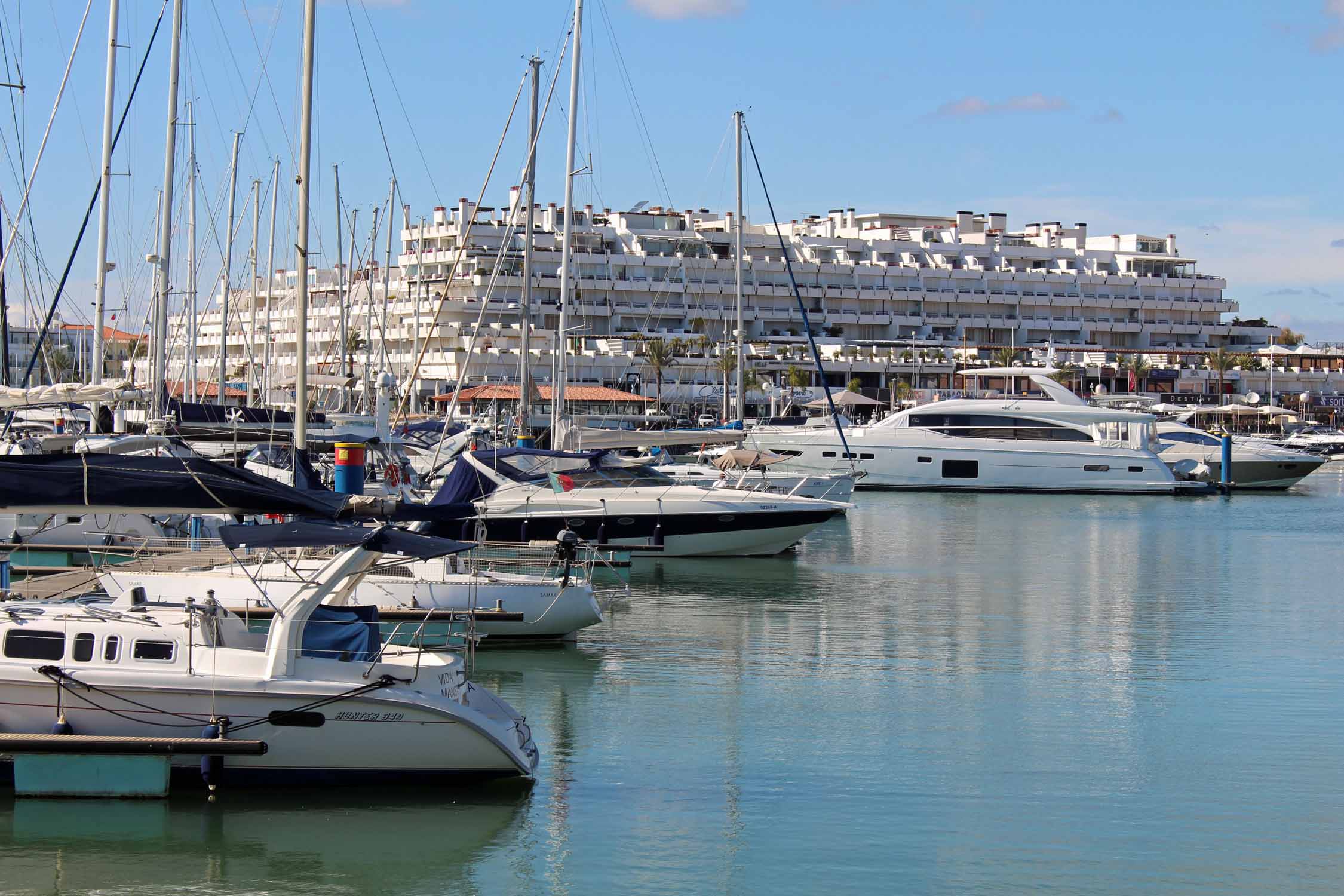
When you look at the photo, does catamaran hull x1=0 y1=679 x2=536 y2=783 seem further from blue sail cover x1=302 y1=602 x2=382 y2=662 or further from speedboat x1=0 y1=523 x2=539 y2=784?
blue sail cover x1=302 y1=602 x2=382 y2=662

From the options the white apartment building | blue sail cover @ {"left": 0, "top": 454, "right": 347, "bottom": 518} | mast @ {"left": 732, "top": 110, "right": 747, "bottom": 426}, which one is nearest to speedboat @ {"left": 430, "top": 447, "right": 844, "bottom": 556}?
blue sail cover @ {"left": 0, "top": 454, "right": 347, "bottom": 518}

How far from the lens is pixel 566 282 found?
133ft

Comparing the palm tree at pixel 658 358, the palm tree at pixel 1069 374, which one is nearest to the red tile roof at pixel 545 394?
the palm tree at pixel 658 358

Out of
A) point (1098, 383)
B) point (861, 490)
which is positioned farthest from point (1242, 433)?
point (861, 490)

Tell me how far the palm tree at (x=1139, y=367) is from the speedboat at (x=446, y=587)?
93.6 metres

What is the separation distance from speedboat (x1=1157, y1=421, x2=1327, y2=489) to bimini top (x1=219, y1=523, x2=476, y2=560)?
52.8 metres

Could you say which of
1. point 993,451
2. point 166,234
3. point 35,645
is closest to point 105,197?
point 166,234

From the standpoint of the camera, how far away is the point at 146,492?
15008 millimetres

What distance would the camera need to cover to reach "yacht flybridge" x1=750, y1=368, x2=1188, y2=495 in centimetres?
5906

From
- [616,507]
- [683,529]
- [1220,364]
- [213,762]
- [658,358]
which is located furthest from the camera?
[1220,364]

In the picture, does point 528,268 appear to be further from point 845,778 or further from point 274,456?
point 845,778

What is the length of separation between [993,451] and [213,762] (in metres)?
48.5

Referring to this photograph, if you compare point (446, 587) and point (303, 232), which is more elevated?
point (303, 232)

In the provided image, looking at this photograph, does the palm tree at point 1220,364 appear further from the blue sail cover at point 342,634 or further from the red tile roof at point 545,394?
the blue sail cover at point 342,634
